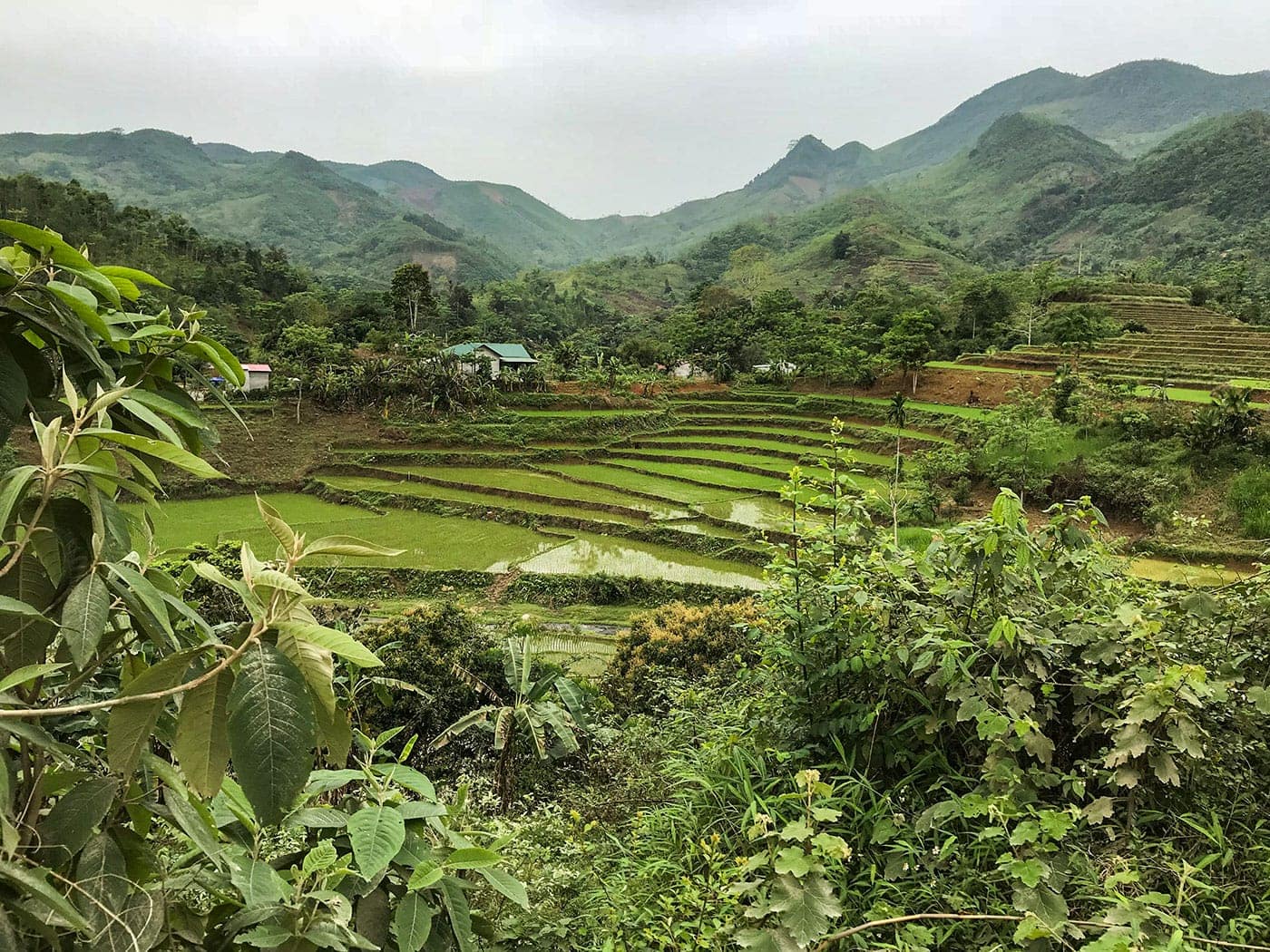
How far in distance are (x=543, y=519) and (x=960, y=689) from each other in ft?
63.1

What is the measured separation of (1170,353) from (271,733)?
33858 millimetres

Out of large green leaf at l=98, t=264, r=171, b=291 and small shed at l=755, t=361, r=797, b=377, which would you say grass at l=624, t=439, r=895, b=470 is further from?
large green leaf at l=98, t=264, r=171, b=291

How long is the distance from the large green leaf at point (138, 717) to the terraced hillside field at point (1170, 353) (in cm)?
2637

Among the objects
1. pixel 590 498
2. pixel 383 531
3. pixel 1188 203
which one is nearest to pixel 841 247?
pixel 1188 203

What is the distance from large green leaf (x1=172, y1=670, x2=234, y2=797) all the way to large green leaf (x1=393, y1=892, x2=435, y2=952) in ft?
1.75

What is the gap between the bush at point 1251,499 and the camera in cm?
1336

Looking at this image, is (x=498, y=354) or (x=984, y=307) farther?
(x=498, y=354)

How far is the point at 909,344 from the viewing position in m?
29.2

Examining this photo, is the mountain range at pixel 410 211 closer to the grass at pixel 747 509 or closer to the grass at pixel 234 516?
the grass at pixel 234 516

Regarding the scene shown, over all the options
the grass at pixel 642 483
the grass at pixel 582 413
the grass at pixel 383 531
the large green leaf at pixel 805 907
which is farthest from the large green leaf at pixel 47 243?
the grass at pixel 582 413

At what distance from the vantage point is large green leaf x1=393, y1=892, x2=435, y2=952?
124 centimetres

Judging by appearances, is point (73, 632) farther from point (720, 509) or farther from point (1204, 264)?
point (1204, 264)

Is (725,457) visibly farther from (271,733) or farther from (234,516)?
(271,733)

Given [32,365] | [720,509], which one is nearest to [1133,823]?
[32,365]
